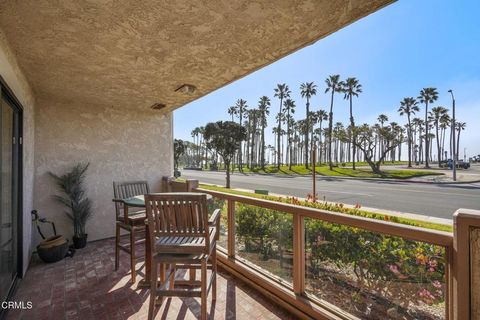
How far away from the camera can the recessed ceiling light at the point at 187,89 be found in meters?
3.16

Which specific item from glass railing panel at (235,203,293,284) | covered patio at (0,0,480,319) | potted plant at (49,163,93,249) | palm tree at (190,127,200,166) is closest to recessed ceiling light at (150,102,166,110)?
covered patio at (0,0,480,319)

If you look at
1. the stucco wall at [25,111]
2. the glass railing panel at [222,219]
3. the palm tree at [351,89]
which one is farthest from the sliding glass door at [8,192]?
the palm tree at [351,89]

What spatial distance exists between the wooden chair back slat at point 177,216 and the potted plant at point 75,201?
108 inches

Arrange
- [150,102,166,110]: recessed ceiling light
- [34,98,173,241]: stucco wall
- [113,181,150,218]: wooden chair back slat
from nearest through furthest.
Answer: [113,181,150,218]: wooden chair back slat < [34,98,173,241]: stucco wall < [150,102,166,110]: recessed ceiling light

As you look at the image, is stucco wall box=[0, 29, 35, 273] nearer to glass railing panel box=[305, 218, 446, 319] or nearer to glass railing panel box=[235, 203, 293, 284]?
glass railing panel box=[235, 203, 293, 284]

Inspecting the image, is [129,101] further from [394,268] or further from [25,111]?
[394,268]

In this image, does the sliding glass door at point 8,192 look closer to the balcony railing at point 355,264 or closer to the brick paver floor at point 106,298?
the brick paver floor at point 106,298

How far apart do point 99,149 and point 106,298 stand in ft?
9.04

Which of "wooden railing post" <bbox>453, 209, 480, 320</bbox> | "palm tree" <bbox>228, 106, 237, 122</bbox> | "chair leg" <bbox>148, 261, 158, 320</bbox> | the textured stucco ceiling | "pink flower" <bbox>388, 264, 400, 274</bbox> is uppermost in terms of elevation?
"palm tree" <bbox>228, 106, 237, 122</bbox>

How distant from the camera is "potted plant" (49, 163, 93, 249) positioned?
3.64m

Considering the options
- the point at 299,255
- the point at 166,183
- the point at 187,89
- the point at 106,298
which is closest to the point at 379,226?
the point at 299,255

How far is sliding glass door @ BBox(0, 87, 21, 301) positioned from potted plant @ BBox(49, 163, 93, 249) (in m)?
1.02

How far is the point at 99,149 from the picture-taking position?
4117 millimetres

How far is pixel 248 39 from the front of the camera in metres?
2.00
